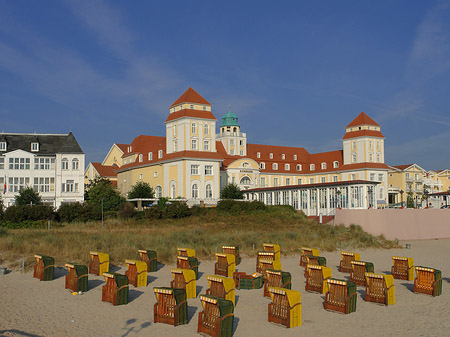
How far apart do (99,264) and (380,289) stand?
1052cm

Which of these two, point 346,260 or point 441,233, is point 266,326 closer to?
point 346,260

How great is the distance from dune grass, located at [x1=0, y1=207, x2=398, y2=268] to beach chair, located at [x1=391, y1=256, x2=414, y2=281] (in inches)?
292

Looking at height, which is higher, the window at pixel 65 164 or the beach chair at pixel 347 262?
the window at pixel 65 164

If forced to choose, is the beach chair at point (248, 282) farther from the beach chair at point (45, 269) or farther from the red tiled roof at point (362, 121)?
the red tiled roof at point (362, 121)

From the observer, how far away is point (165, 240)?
1117 inches

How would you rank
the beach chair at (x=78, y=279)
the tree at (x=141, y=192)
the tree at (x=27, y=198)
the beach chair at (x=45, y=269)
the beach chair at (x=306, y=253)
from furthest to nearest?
the tree at (x=141, y=192) < the tree at (x=27, y=198) < the beach chair at (x=306, y=253) < the beach chair at (x=45, y=269) < the beach chair at (x=78, y=279)

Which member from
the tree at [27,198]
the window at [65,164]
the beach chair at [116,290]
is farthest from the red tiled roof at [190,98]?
the beach chair at [116,290]

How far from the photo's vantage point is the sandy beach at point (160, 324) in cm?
1245

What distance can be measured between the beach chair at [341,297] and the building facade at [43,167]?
143ft

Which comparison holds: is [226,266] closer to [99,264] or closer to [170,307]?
[99,264]

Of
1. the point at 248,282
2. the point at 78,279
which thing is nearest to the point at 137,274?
the point at 78,279

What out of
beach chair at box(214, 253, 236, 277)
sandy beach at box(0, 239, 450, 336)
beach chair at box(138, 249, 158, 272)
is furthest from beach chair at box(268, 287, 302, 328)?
beach chair at box(138, 249, 158, 272)

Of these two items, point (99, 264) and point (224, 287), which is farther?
point (99, 264)

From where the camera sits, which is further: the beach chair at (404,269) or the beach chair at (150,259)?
the beach chair at (150,259)
